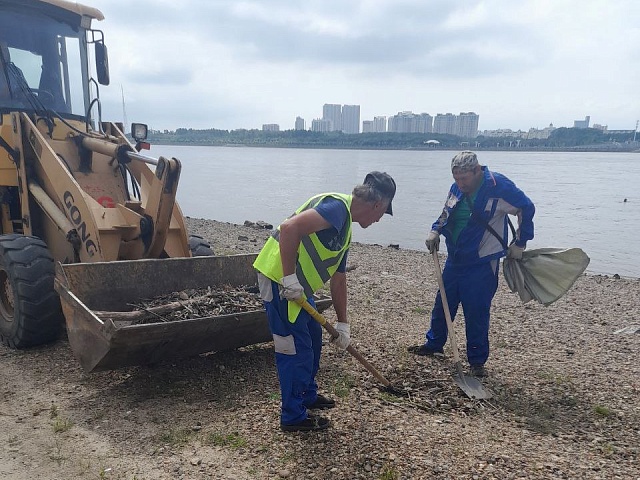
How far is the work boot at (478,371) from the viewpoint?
4.79m

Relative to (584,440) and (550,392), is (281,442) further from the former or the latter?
(550,392)

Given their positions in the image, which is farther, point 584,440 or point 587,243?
point 587,243

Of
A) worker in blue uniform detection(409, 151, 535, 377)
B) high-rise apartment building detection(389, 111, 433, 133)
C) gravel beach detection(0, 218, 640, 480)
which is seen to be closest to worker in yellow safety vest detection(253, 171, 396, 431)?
gravel beach detection(0, 218, 640, 480)

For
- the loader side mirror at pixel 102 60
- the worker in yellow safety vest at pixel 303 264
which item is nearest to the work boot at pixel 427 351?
the worker in yellow safety vest at pixel 303 264

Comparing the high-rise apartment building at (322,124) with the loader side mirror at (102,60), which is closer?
the loader side mirror at (102,60)

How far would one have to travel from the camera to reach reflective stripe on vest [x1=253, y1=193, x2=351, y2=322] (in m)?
3.34

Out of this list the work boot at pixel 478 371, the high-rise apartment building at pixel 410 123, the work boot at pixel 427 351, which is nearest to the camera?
the work boot at pixel 478 371

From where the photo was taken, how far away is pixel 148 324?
3725 millimetres

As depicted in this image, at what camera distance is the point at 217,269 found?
5.31m

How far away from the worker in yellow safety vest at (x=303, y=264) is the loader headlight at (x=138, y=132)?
3177mm

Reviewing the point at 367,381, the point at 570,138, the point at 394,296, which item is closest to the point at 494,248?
the point at 367,381

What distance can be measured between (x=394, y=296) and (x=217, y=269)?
11.9 ft

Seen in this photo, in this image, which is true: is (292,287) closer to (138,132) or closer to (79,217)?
(79,217)

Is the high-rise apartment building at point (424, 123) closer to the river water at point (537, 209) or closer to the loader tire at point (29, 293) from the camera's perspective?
the river water at point (537, 209)
